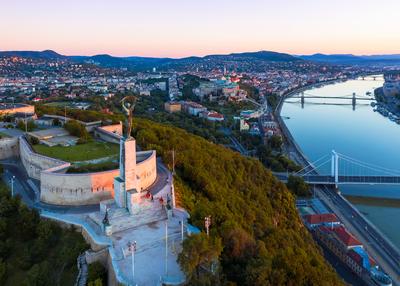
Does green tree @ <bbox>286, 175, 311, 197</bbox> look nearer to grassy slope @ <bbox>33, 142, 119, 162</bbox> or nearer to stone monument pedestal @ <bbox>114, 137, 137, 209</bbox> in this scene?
grassy slope @ <bbox>33, 142, 119, 162</bbox>

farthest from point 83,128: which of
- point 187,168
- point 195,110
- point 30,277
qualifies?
point 195,110

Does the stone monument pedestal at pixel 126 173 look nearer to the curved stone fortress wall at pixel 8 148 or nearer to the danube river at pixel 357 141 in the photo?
the curved stone fortress wall at pixel 8 148

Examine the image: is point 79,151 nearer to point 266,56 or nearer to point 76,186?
point 76,186

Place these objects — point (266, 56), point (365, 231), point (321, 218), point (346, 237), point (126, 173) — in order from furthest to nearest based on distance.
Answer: point (266, 56) → point (321, 218) → point (365, 231) → point (346, 237) → point (126, 173)

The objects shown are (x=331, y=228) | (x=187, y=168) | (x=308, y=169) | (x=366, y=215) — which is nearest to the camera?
(x=187, y=168)

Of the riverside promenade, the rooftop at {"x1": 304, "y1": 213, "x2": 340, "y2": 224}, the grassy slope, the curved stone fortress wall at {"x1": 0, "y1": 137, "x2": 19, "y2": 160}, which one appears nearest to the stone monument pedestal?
the grassy slope

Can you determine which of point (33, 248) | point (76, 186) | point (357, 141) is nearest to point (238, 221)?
point (76, 186)

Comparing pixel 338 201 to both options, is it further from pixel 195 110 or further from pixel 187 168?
pixel 195 110
